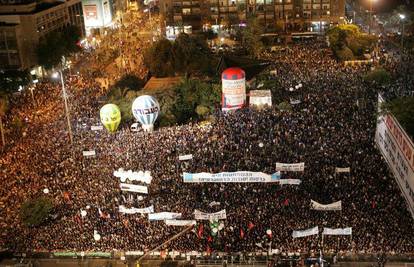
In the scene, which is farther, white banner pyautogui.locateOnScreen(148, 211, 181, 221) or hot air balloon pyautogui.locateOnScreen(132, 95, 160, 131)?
hot air balloon pyautogui.locateOnScreen(132, 95, 160, 131)

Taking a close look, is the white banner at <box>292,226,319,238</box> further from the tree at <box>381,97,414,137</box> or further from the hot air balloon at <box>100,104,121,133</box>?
the hot air balloon at <box>100,104,121,133</box>

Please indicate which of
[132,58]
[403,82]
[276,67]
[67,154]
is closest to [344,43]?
[276,67]

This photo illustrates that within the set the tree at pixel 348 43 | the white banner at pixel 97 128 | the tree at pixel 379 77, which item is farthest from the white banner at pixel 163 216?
the tree at pixel 348 43

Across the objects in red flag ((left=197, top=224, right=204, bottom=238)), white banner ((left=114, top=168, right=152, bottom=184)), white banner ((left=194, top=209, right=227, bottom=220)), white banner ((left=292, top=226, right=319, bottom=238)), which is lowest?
red flag ((left=197, top=224, right=204, bottom=238))

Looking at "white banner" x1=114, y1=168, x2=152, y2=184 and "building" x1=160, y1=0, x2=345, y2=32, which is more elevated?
"building" x1=160, y1=0, x2=345, y2=32

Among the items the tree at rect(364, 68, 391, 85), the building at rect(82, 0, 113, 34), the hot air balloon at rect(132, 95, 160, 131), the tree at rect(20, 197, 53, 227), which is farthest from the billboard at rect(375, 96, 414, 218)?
the building at rect(82, 0, 113, 34)

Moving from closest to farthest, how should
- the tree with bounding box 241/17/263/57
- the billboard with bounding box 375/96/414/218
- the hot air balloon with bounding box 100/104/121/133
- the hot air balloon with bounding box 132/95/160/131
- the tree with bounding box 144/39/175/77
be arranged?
the billboard with bounding box 375/96/414/218, the hot air balloon with bounding box 100/104/121/133, the hot air balloon with bounding box 132/95/160/131, the tree with bounding box 144/39/175/77, the tree with bounding box 241/17/263/57

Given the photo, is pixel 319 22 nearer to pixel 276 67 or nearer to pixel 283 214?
pixel 276 67

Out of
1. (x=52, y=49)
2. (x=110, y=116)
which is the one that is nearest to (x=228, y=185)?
(x=110, y=116)
